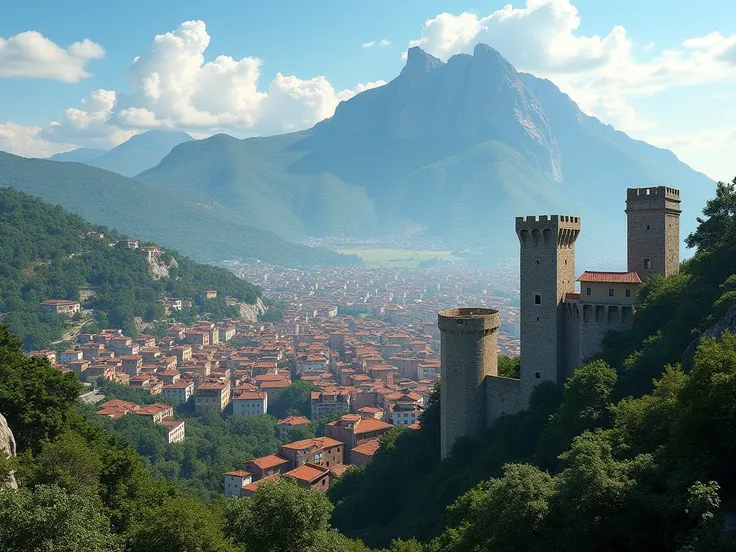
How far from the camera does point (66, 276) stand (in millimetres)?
122312

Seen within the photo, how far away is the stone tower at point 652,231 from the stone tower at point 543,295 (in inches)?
137

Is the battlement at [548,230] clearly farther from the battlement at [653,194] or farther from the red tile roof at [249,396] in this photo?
the red tile roof at [249,396]

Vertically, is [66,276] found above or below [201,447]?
above

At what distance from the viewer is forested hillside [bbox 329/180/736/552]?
546 inches

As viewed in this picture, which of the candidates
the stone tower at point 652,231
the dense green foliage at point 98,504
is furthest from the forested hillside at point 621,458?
the dense green foliage at point 98,504

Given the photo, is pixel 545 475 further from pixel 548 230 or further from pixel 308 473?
pixel 308 473

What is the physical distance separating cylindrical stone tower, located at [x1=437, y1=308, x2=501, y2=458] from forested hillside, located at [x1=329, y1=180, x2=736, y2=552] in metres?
1.01

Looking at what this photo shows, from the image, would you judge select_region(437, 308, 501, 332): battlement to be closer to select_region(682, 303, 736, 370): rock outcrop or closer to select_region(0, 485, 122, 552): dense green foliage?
select_region(682, 303, 736, 370): rock outcrop

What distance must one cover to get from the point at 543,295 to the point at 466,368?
4.82 m

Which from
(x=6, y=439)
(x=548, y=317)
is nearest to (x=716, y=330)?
(x=548, y=317)

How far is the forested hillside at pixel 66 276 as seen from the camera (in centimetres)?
11106

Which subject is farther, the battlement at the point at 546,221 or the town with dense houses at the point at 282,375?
the town with dense houses at the point at 282,375

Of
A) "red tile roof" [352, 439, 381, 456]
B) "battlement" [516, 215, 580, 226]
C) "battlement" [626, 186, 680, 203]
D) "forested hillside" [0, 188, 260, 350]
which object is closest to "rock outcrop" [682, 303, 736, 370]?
"battlement" [516, 215, 580, 226]

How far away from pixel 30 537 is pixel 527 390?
22.0 metres
